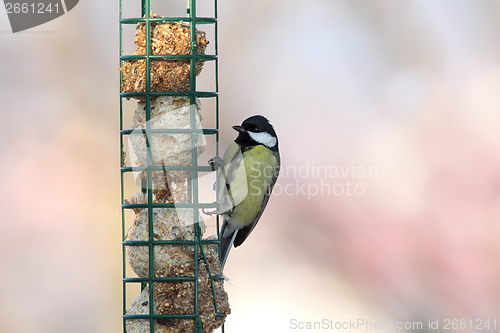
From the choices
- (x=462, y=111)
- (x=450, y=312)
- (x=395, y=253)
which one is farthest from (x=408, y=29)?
(x=450, y=312)

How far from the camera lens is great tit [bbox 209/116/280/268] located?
12.0 feet

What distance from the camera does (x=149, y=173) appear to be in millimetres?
3131

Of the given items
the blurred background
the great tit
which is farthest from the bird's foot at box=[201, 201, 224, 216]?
the blurred background

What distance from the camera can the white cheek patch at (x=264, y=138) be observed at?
3773 millimetres

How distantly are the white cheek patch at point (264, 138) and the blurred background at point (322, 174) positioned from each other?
3.97ft

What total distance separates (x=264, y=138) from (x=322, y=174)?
1382 millimetres

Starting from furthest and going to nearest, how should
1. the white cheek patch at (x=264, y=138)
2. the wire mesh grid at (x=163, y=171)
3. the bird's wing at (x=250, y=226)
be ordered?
A: 1. the bird's wing at (x=250, y=226)
2. the white cheek patch at (x=264, y=138)
3. the wire mesh grid at (x=163, y=171)

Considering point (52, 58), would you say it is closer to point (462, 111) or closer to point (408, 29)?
point (408, 29)

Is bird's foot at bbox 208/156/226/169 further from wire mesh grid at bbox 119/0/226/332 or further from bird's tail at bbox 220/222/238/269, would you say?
bird's tail at bbox 220/222/238/269

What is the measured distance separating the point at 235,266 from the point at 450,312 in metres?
1.81

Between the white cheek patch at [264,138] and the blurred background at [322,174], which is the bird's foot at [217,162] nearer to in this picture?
the white cheek patch at [264,138]

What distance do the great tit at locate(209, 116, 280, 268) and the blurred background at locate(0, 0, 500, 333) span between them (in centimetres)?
123

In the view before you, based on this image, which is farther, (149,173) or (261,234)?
(261,234)

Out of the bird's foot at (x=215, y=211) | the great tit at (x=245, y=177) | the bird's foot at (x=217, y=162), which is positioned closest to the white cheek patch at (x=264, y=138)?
the great tit at (x=245, y=177)
